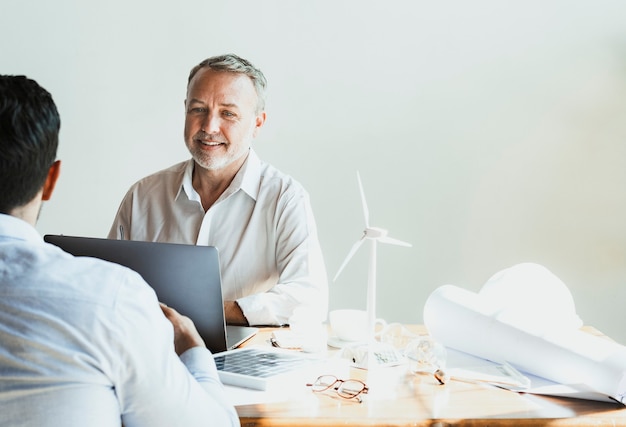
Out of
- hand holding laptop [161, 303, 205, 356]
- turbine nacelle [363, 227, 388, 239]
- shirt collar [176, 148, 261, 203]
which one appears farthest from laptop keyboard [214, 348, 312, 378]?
shirt collar [176, 148, 261, 203]

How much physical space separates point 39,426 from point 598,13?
3195 millimetres

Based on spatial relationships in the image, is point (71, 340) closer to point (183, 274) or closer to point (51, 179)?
point (51, 179)

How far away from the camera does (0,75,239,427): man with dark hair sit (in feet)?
3.08

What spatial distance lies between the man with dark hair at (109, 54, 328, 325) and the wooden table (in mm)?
812

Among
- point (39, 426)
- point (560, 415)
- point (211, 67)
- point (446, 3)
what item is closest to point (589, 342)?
point (560, 415)

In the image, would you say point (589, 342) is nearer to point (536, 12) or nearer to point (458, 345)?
point (458, 345)

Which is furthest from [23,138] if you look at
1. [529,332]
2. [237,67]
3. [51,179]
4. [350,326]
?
[237,67]

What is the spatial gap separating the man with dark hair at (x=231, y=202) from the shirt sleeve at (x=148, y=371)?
1.23 metres

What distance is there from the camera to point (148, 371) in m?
0.99

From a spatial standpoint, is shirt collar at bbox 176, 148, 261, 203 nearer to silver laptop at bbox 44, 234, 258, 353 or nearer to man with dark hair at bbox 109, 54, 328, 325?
man with dark hair at bbox 109, 54, 328, 325

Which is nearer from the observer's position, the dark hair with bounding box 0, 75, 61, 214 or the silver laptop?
the dark hair with bounding box 0, 75, 61, 214

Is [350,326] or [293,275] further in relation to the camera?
[293,275]

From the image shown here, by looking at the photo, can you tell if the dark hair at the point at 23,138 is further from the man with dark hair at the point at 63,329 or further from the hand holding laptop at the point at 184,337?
the hand holding laptop at the point at 184,337

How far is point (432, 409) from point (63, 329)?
2.65 feet
